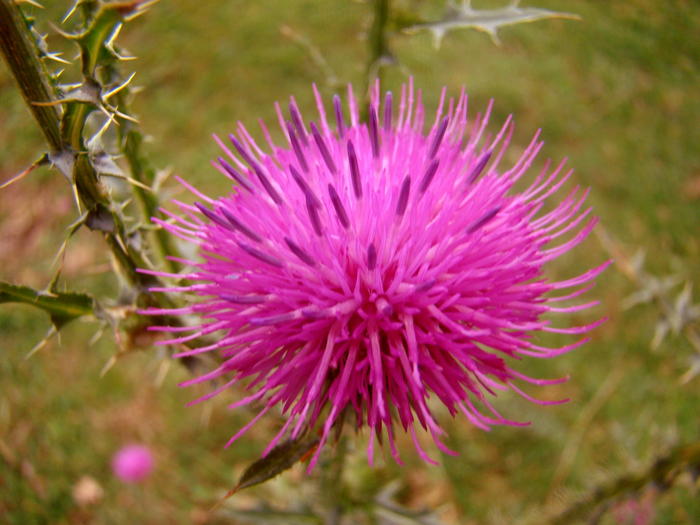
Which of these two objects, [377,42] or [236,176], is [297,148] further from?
[377,42]

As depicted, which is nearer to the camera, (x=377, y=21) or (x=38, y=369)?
(x=377, y=21)

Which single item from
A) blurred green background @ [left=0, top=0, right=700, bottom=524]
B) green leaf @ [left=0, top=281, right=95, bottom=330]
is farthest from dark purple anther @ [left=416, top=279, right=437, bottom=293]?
blurred green background @ [left=0, top=0, right=700, bottom=524]

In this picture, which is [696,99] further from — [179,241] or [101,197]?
[101,197]

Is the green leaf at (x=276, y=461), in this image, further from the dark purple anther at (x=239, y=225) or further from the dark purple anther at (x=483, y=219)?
the dark purple anther at (x=483, y=219)

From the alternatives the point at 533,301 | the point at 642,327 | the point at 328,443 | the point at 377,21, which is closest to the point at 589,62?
the point at 642,327

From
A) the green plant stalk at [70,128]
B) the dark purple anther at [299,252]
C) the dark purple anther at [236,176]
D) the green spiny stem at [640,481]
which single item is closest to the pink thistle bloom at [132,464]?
the green plant stalk at [70,128]

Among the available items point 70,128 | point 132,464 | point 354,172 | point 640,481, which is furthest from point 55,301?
point 132,464
